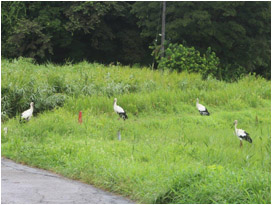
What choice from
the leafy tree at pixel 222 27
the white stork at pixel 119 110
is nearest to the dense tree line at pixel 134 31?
the leafy tree at pixel 222 27

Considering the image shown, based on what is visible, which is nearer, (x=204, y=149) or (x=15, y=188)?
(x=15, y=188)

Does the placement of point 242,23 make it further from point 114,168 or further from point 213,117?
point 114,168

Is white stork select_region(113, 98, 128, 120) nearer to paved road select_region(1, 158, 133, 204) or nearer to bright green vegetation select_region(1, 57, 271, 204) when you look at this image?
bright green vegetation select_region(1, 57, 271, 204)

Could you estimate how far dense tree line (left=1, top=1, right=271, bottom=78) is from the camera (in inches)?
1201

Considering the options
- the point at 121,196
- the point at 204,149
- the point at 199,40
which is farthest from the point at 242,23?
the point at 121,196

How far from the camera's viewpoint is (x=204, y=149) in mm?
8680

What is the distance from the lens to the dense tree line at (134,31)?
30500mm

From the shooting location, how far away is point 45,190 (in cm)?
672

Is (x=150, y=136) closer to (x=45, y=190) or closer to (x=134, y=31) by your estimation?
(x=45, y=190)

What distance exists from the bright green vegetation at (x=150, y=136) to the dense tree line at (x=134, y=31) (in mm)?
11087

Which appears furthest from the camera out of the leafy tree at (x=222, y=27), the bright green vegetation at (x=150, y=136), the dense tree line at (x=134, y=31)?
the dense tree line at (x=134, y=31)

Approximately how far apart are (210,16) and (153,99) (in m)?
16.2

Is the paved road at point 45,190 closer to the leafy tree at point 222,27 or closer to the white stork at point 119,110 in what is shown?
the white stork at point 119,110

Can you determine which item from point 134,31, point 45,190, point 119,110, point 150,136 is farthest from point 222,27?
point 45,190
